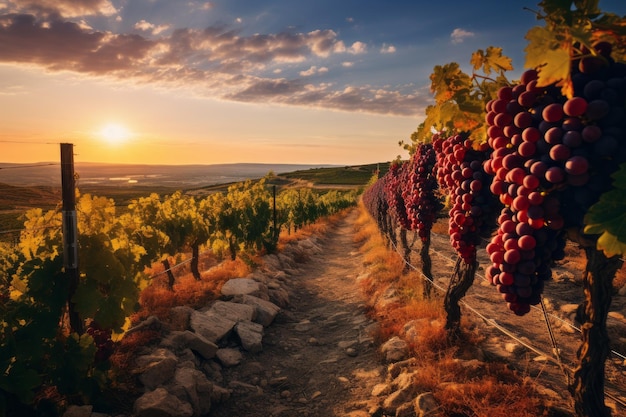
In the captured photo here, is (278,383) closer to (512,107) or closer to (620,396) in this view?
(620,396)

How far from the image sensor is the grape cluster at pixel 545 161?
248cm

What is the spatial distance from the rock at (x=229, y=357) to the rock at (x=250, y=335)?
29 cm

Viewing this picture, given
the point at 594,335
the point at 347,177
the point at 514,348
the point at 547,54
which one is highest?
the point at 547,54

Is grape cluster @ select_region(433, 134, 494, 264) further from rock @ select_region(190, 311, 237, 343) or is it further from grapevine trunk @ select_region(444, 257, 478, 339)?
rock @ select_region(190, 311, 237, 343)

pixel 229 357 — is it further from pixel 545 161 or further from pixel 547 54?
pixel 547 54

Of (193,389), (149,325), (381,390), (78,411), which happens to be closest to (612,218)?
(381,390)

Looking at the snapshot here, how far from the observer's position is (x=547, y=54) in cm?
209

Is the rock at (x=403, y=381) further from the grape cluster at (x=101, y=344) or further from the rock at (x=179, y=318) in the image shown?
the rock at (x=179, y=318)

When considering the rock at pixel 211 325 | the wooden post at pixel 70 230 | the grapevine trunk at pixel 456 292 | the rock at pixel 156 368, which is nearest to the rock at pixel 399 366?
the grapevine trunk at pixel 456 292

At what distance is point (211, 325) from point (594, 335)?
6.55 m

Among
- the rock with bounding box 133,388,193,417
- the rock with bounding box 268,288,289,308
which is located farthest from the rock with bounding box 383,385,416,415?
the rock with bounding box 268,288,289,308

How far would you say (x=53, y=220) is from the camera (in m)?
6.75

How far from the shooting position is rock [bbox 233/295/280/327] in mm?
9109

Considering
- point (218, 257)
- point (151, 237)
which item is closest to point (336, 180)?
point (218, 257)
